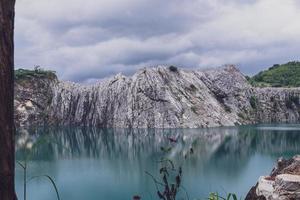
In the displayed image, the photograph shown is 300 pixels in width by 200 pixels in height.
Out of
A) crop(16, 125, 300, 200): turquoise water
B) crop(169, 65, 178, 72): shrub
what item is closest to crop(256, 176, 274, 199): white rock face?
crop(16, 125, 300, 200): turquoise water

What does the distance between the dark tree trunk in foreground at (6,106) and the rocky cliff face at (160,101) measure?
358 feet

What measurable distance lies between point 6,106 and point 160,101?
Result: 112555 millimetres

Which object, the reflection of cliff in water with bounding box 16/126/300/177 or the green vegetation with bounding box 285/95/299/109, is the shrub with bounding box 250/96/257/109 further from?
the reflection of cliff in water with bounding box 16/126/300/177

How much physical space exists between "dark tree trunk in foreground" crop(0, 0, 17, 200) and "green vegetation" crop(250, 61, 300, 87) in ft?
446

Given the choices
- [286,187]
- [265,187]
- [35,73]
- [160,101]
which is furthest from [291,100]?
[286,187]

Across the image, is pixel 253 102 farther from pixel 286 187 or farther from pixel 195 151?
pixel 286 187

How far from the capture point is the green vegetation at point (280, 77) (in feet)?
454

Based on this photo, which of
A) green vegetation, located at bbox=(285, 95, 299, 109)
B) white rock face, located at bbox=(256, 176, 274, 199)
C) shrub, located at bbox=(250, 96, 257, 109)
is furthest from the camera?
green vegetation, located at bbox=(285, 95, 299, 109)

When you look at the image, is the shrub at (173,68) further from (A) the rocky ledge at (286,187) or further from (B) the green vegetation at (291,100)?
(A) the rocky ledge at (286,187)

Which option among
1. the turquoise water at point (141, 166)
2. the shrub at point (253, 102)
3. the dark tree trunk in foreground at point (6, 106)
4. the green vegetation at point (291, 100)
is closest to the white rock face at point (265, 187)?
the turquoise water at point (141, 166)

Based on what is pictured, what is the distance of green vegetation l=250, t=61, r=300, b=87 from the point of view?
138 m

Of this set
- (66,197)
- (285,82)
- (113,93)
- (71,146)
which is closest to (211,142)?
(71,146)

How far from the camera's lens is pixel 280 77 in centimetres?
14225

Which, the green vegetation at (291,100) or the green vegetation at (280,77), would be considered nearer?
the green vegetation at (291,100)
